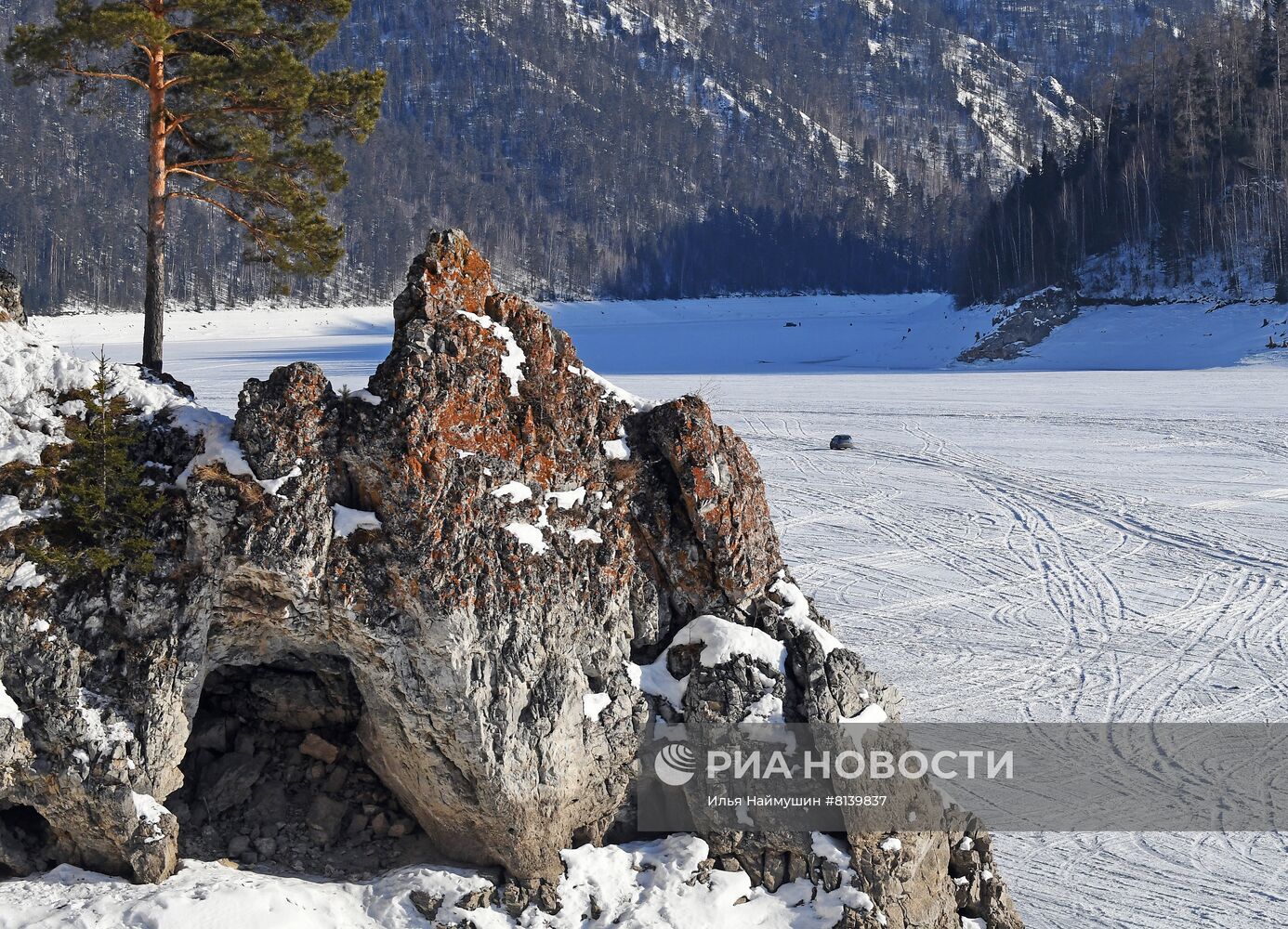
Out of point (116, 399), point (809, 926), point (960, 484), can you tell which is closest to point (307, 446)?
point (116, 399)

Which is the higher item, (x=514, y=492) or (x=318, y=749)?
(x=514, y=492)

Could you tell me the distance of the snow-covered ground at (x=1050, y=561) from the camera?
10.6 m

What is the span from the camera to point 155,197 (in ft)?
31.4

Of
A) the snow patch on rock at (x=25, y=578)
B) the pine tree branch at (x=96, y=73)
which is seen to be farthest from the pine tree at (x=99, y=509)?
the pine tree branch at (x=96, y=73)

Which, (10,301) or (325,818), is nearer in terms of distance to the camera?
(325,818)

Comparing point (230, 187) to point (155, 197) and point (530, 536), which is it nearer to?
point (155, 197)

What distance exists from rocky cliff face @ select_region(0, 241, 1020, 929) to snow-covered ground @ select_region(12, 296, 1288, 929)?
2.02 feet

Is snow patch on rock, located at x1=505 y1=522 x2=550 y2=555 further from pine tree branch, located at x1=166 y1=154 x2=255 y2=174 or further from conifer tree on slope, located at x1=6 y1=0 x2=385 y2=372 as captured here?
pine tree branch, located at x1=166 y1=154 x2=255 y2=174

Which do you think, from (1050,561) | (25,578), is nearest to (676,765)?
(25,578)

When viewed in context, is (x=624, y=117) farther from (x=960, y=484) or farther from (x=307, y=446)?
(x=307, y=446)

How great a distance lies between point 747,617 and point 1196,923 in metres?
5.61

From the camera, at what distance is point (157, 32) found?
8.78m

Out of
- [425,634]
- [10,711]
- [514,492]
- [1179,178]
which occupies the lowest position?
[10,711]

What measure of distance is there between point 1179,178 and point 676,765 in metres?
72.4
